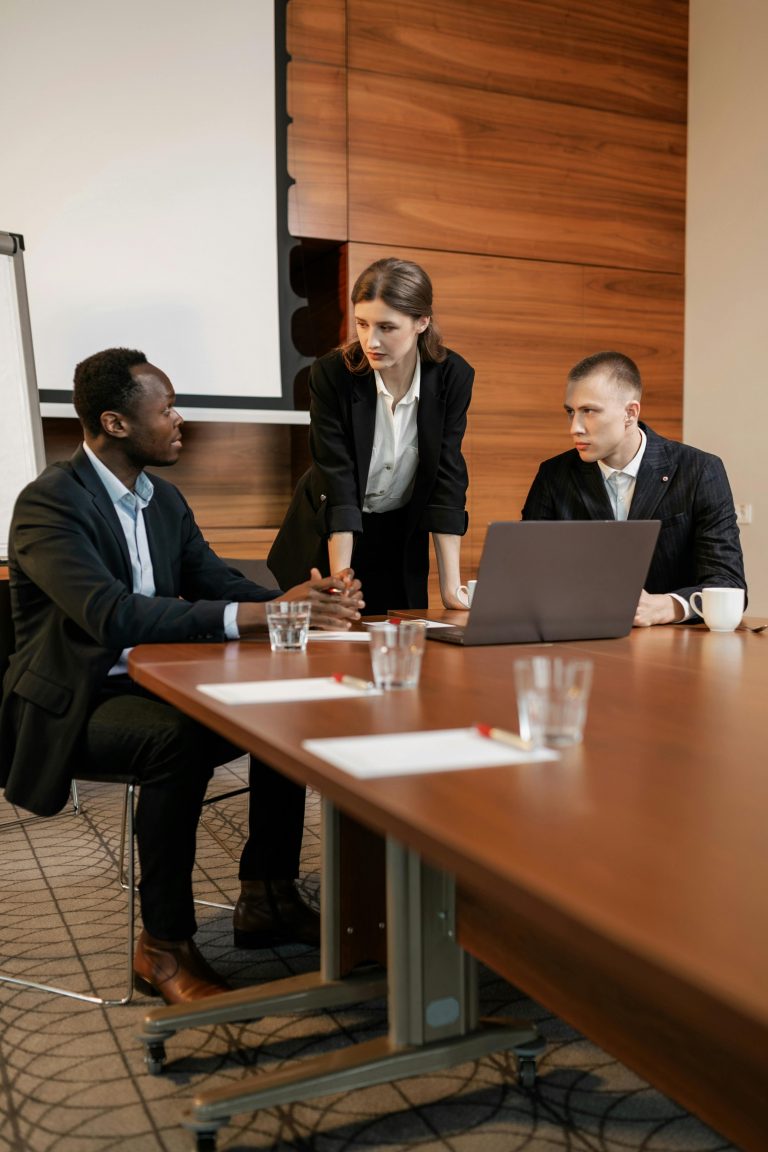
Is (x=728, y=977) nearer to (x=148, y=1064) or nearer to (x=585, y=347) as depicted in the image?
(x=148, y=1064)

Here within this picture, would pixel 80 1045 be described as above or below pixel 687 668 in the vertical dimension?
below

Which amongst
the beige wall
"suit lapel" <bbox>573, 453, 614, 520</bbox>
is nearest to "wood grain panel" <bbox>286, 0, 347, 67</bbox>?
the beige wall

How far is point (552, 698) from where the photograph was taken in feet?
3.68

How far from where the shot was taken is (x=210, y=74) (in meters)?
4.44

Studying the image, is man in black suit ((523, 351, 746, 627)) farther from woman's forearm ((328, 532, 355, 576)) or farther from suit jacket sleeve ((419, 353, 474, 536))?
woman's forearm ((328, 532, 355, 576))

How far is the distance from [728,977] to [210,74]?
4488mm

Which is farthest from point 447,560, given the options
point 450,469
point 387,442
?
point 387,442

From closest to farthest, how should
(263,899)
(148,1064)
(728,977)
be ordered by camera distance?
(728,977) < (148,1064) < (263,899)

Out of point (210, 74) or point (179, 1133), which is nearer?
point (179, 1133)

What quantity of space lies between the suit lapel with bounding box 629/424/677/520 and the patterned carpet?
3.84 ft

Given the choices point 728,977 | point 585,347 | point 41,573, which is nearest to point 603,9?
point 585,347

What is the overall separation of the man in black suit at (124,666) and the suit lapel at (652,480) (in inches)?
35.9

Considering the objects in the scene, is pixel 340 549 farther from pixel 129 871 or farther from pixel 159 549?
pixel 129 871

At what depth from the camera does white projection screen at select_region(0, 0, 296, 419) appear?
4207 mm
